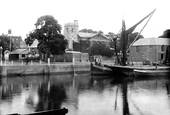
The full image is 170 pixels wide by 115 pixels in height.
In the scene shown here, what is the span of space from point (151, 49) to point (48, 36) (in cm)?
3065

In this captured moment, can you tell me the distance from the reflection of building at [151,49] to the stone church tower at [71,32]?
1004 inches

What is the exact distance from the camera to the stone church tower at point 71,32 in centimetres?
8712

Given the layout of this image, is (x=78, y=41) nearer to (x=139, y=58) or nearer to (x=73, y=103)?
(x=139, y=58)

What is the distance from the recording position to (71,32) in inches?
3425

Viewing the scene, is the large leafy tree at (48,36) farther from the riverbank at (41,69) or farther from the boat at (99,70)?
the boat at (99,70)

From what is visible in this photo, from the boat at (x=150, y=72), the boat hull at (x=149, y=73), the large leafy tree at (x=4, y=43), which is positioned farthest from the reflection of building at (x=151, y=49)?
the large leafy tree at (x=4, y=43)

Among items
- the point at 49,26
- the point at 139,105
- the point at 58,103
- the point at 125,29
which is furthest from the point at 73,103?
the point at 49,26

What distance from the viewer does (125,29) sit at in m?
49.5

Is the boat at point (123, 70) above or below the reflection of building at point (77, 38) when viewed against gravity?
below

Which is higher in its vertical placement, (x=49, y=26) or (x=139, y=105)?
(x=49, y=26)

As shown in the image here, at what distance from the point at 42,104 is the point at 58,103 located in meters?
1.44

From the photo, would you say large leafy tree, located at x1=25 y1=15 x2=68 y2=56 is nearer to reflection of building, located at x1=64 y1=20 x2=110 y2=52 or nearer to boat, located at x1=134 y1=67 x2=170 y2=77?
boat, located at x1=134 y1=67 x2=170 y2=77

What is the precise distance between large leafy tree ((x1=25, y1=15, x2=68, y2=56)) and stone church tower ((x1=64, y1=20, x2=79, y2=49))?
1237 inches

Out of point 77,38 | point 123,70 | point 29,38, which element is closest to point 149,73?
point 123,70
